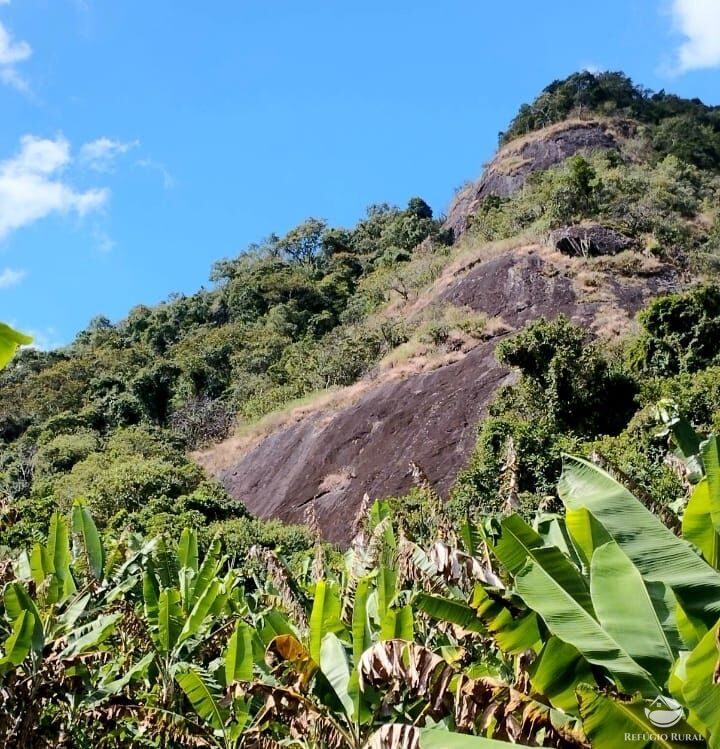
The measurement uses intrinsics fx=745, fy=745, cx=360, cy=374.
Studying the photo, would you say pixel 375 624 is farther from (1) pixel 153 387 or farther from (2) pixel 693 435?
(1) pixel 153 387

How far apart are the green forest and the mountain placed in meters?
0.17

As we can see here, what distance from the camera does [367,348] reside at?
105 ft

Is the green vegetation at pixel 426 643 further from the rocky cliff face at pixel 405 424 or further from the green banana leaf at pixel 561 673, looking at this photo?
the rocky cliff face at pixel 405 424

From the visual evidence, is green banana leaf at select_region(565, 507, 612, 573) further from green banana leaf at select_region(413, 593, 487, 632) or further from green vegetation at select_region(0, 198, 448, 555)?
green vegetation at select_region(0, 198, 448, 555)

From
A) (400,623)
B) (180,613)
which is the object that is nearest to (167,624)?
(180,613)

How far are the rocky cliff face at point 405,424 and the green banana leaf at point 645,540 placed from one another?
626 inches

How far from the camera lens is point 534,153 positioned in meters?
50.7

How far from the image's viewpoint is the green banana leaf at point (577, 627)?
2500mm

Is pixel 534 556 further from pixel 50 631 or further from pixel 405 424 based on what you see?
pixel 405 424

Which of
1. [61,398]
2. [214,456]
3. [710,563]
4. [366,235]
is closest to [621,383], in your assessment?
[710,563]

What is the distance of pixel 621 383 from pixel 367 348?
15087 millimetres

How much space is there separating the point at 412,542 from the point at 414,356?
77.0 ft

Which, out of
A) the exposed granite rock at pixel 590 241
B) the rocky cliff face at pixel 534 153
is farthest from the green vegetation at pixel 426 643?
the rocky cliff face at pixel 534 153

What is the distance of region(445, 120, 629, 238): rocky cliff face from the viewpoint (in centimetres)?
4844
